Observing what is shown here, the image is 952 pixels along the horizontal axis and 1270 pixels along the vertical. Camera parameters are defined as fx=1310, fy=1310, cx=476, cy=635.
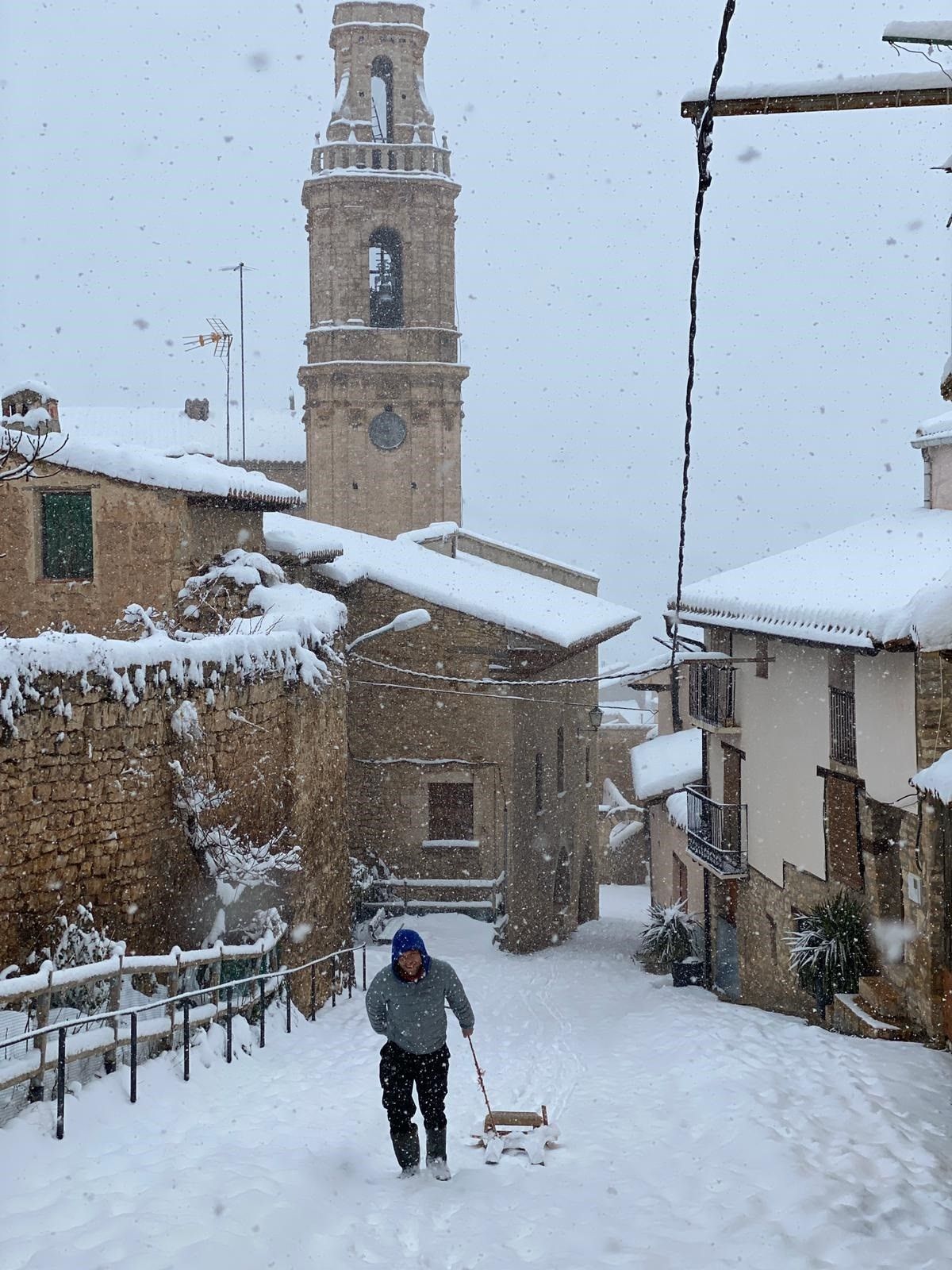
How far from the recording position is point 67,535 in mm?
16031

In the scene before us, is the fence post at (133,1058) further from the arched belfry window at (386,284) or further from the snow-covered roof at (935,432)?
the arched belfry window at (386,284)

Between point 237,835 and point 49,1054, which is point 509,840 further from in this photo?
point 49,1054

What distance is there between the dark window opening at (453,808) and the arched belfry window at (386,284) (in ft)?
77.3

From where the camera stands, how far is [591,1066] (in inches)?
433

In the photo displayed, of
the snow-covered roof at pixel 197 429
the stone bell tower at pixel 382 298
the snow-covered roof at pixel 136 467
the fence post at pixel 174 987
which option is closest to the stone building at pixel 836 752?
the fence post at pixel 174 987

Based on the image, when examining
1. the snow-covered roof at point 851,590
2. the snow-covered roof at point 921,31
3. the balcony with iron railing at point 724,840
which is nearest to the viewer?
→ the snow-covered roof at point 921,31

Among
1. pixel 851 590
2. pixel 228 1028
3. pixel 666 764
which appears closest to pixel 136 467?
pixel 851 590

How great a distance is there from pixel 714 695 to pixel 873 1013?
24.9 ft

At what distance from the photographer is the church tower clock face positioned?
4244 centimetres

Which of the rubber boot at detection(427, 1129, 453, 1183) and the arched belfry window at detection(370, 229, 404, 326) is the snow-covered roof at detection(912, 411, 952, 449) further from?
the arched belfry window at detection(370, 229, 404, 326)

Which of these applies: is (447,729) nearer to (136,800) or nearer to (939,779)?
(939,779)

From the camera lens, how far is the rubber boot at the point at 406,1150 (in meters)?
6.59

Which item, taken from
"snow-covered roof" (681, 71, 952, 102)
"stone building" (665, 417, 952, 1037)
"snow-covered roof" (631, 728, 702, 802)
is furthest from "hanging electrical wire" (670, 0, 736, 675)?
"snow-covered roof" (631, 728, 702, 802)

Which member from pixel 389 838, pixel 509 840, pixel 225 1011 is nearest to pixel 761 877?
pixel 509 840
